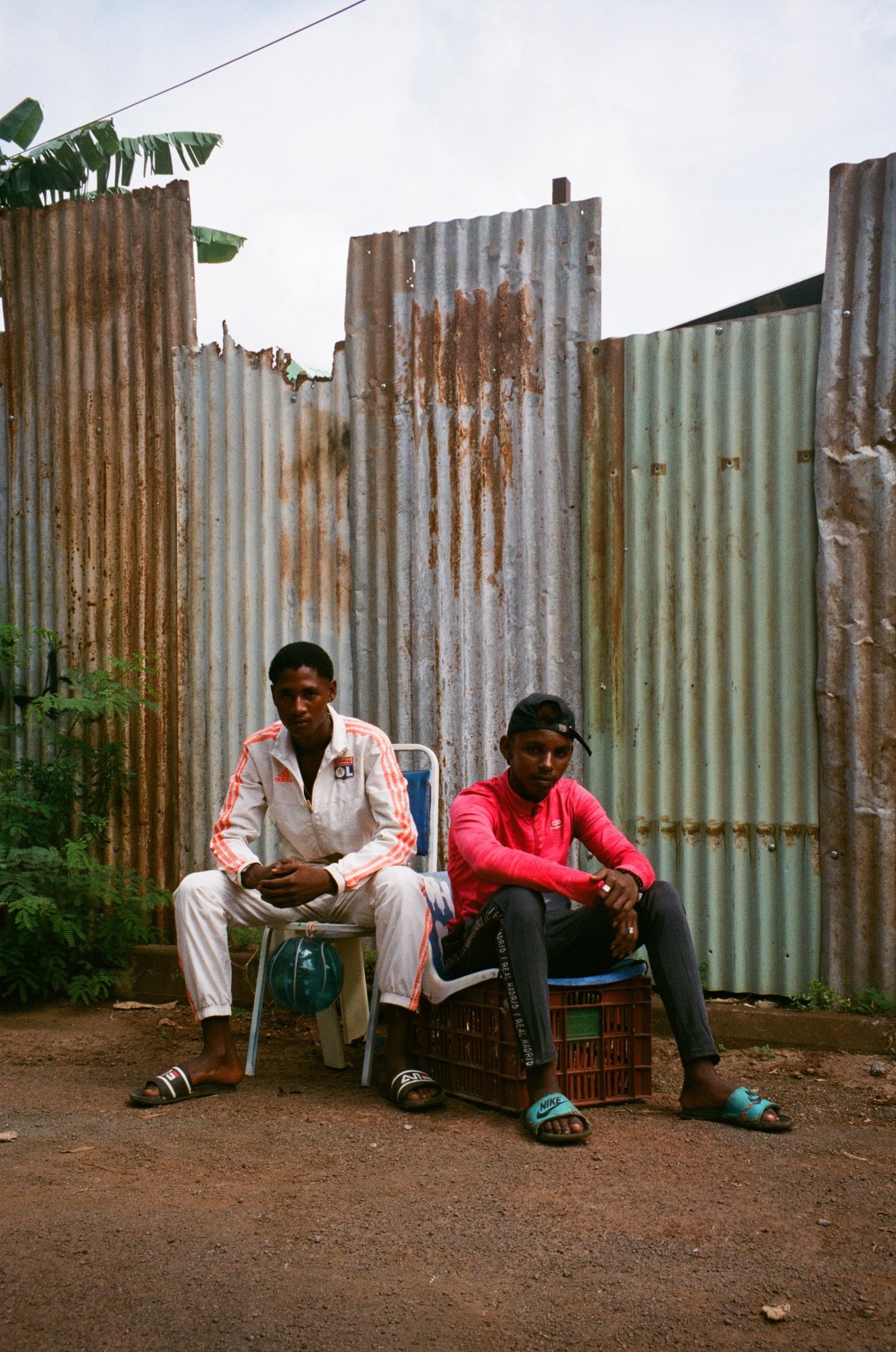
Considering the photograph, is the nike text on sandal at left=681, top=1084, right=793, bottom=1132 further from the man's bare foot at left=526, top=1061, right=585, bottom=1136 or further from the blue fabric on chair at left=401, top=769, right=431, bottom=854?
the blue fabric on chair at left=401, top=769, right=431, bottom=854

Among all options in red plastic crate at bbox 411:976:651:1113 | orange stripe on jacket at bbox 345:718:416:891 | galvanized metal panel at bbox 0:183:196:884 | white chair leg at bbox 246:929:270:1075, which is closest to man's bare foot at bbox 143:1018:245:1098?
white chair leg at bbox 246:929:270:1075

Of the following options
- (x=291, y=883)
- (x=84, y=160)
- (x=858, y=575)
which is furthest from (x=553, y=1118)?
(x=84, y=160)

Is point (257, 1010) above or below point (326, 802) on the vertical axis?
below

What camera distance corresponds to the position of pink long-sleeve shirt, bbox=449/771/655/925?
3.67 metres

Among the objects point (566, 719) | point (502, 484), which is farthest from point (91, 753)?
point (566, 719)

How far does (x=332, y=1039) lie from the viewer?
423 cm

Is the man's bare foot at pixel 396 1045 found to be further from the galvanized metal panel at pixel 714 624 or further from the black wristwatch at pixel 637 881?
the galvanized metal panel at pixel 714 624

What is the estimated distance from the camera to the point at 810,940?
445 cm

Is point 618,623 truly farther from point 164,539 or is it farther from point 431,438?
point 164,539

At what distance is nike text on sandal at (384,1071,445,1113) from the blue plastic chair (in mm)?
299

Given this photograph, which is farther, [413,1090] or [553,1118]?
[413,1090]

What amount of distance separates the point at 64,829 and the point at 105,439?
6.62 feet

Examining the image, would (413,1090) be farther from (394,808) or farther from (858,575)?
(858,575)

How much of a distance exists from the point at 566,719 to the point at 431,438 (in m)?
1.92
